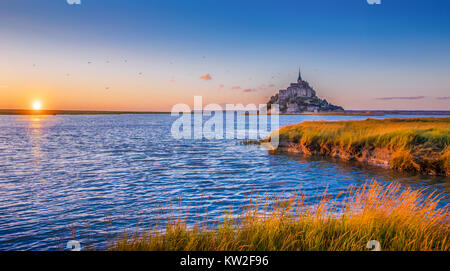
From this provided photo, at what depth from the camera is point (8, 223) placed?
31.8ft

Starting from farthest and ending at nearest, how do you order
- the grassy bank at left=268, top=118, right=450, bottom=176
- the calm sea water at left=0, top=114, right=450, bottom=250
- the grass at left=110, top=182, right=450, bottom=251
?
the grassy bank at left=268, top=118, right=450, bottom=176 → the calm sea water at left=0, top=114, right=450, bottom=250 → the grass at left=110, top=182, right=450, bottom=251

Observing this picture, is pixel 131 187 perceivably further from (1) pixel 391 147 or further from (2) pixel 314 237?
(1) pixel 391 147

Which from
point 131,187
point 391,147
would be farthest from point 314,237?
point 391,147

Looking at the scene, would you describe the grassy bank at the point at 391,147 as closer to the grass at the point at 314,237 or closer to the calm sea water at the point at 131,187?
the calm sea water at the point at 131,187

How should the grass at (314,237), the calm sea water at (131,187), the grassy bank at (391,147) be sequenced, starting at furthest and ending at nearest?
the grassy bank at (391,147)
the calm sea water at (131,187)
the grass at (314,237)

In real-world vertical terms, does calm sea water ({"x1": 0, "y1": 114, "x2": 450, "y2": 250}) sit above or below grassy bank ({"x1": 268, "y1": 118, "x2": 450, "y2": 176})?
below

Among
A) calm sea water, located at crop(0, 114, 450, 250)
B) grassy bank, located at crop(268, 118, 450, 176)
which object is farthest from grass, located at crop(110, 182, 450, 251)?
grassy bank, located at crop(268, 118, 450, 176)

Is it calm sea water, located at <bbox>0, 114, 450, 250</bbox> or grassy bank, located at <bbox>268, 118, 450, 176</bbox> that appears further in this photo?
grassy bank, located at <bbox>268, 118, 450, 176</bbox>

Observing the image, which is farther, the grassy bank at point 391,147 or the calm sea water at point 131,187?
the grassy bank at point 391,147

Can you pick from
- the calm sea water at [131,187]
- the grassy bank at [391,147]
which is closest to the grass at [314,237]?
the calm sea water at [131,187]

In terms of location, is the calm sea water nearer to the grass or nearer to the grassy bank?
the grassy bank
